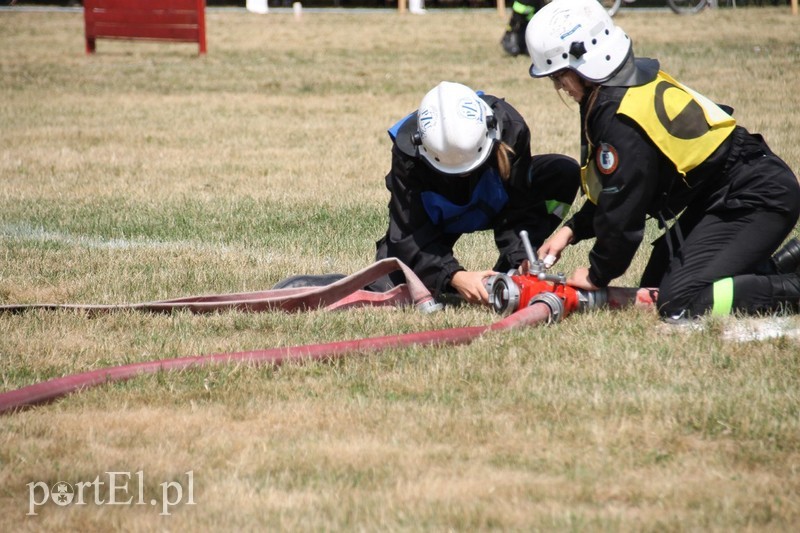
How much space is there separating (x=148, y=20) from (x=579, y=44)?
52.1ft

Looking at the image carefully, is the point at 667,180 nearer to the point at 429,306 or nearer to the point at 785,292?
the point at 785,292

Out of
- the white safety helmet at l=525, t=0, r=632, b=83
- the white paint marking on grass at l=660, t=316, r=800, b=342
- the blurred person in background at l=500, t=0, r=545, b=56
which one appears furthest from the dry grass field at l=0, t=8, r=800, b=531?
the blurred person in background at l=500, t=0, r=545, b=56

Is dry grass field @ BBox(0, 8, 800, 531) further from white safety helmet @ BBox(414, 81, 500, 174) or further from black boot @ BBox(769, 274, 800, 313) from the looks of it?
white safety helmet @ BBox(414, 81, 500, 174)

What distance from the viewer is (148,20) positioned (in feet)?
64.0

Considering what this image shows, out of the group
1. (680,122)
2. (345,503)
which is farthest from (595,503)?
(680,122)

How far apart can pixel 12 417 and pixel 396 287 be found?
218cm

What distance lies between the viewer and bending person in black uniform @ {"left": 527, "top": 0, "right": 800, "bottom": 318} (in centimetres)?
484

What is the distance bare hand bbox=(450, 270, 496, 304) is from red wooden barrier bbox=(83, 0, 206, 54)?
598 inches

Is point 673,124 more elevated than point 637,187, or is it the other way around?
point 673,124

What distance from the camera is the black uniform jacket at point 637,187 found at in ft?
15.8

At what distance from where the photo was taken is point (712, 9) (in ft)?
90.3

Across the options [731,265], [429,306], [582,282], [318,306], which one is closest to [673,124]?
[731,265]

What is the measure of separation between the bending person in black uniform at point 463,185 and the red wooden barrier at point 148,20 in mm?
14798

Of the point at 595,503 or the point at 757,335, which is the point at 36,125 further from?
the point at 595,503
